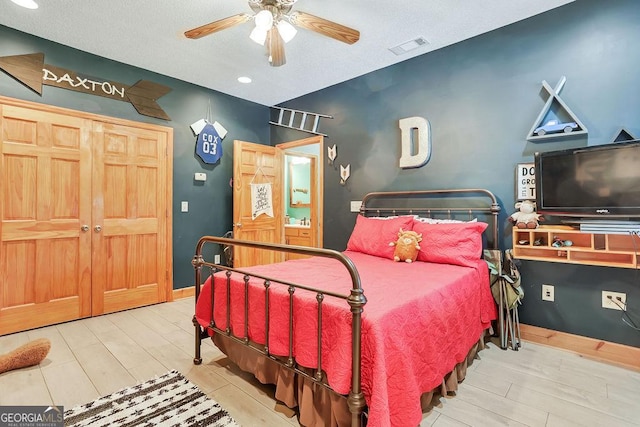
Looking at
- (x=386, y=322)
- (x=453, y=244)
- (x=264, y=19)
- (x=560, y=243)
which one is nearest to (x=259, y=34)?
(x=264, y=19)

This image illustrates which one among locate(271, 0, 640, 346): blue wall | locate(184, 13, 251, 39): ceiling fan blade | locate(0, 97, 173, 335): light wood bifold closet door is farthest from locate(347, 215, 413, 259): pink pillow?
locate(0, 97, 173, 335): light wood bifold closet door

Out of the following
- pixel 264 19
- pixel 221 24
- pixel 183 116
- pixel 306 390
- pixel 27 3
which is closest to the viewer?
pixel 306 390

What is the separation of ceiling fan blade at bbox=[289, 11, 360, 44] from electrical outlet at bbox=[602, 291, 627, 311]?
2643 millimetres

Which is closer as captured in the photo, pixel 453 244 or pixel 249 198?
pixel 453 244

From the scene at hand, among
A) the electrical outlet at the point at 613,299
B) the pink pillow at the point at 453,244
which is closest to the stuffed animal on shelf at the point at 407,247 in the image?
the pink pillow at the point at 453,244

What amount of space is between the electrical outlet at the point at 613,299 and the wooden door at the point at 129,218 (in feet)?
13.7

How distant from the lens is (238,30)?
9.00 ft

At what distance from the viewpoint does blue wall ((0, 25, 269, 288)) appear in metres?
2.92

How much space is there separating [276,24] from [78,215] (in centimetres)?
265

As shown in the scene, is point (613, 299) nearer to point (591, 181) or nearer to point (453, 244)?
point (591, 181)

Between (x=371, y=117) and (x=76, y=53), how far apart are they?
10.3 feet

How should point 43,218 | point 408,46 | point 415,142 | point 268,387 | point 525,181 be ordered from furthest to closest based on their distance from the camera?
point 415,142 < point 408,46 < point 43,218 < point 525,181 < point 268,387

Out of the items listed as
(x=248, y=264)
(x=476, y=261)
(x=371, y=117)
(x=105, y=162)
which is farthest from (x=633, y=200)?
(x=105, y=162)

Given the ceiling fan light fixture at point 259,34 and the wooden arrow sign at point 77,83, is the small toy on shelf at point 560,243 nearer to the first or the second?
the ceiling fan light fixture at point 259,34
